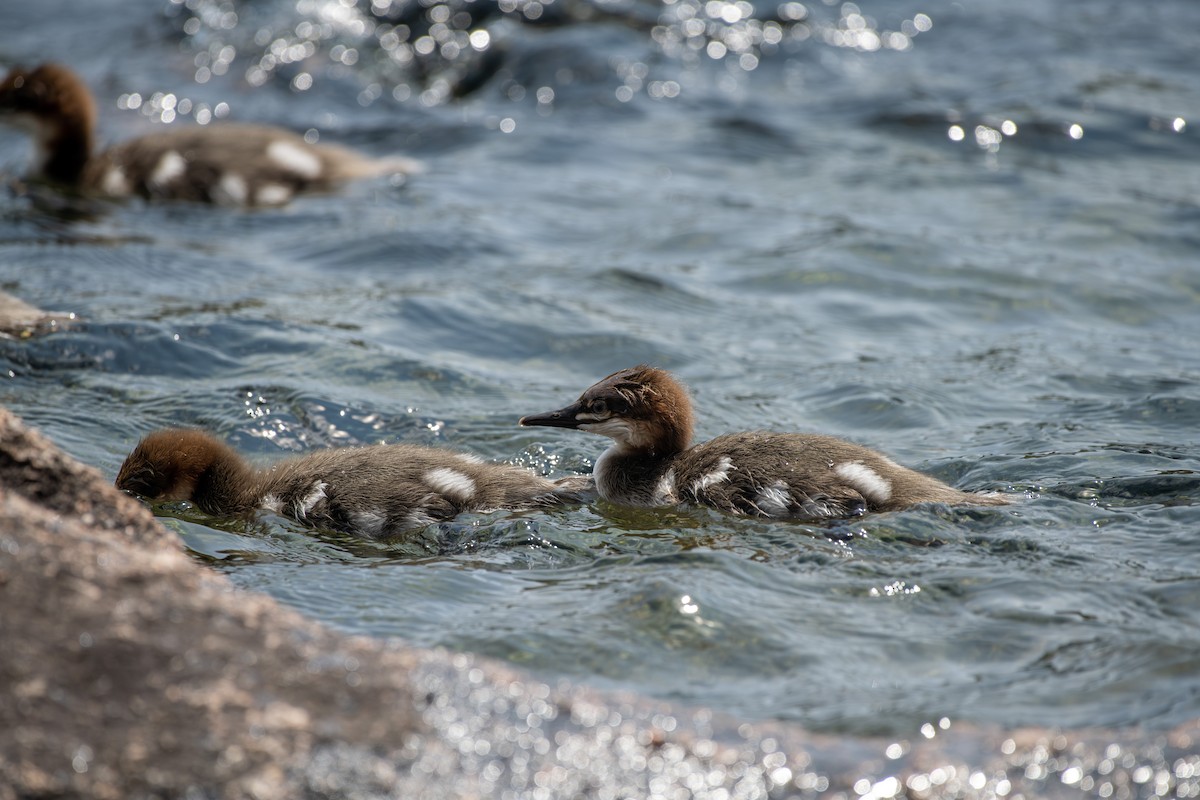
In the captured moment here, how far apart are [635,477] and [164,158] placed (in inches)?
248

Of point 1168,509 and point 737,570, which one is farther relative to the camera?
point 1168,509

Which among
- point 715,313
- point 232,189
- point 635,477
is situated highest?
point 232,189

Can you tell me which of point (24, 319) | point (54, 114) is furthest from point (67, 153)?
point (24, 319)

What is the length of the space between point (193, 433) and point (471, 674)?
2856 millimetres

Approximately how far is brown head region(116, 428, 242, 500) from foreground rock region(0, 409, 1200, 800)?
199cm

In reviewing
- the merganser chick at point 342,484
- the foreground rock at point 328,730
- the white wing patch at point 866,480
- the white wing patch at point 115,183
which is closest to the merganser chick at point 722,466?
the white wing patch at point 866,480

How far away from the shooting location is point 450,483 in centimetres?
590

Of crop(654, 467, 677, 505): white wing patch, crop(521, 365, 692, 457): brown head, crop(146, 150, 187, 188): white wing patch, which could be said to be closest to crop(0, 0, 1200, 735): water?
crop(654, 467, 677, 505): white wing patch

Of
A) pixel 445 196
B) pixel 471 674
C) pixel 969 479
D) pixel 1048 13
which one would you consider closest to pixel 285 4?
pixel 445 196

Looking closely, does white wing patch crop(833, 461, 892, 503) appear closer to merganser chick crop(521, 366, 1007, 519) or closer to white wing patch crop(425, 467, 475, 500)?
merganser chick crop(521, 366, 1007, 519)

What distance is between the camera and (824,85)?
13.8 meters

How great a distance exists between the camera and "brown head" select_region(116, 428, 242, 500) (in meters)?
5.94

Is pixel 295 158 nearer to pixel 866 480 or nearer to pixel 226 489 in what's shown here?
pixel 226 489

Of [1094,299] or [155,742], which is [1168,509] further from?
[155,742]
